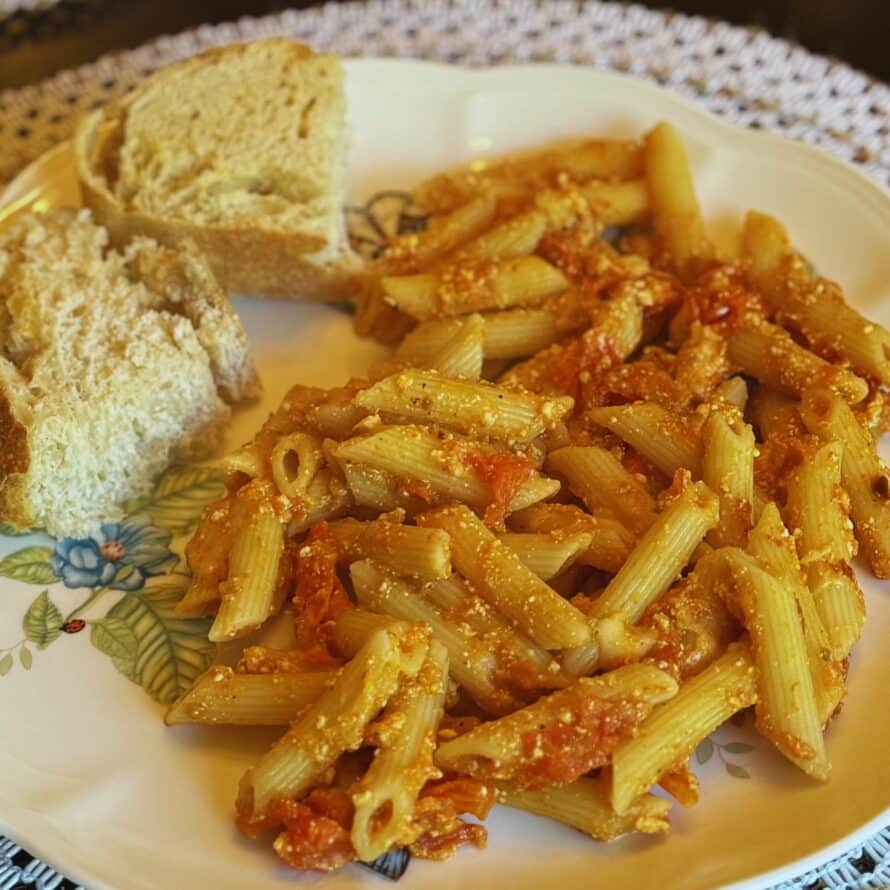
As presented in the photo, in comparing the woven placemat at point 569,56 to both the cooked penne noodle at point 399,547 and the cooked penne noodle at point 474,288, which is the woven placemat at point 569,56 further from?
the cooked penne noodle at point 399,547

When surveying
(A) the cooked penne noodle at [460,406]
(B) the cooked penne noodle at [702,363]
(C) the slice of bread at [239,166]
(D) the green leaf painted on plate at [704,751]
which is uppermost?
(C) the slice of bread at [239,166]

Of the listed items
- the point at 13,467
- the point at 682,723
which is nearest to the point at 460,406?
the point at 682,723

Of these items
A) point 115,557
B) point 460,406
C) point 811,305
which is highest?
point 460,406

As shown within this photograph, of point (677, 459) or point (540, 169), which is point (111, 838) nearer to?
point (677, 459)

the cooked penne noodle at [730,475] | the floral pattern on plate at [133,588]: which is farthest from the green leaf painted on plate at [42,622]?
the cooked penne noodle at [730,475]

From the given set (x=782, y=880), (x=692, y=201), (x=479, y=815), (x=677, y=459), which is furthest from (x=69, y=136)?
(x=782, y=880)

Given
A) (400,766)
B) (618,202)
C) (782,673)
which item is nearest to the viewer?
(400,766)

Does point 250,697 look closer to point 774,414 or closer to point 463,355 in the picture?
point 463,355
